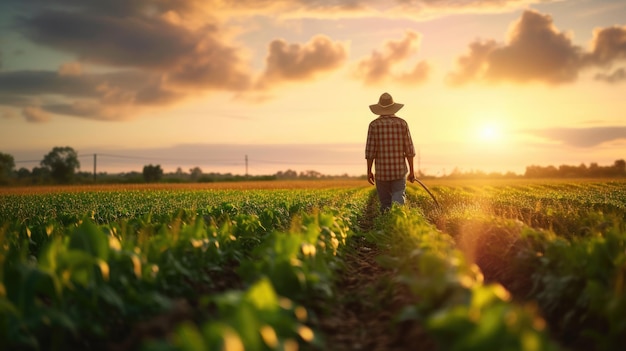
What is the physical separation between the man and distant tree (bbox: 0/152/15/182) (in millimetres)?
79177

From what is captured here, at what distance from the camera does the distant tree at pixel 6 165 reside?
79688 millimetres

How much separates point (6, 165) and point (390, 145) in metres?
85.0

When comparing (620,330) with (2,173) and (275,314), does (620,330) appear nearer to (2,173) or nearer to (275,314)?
(275,314)

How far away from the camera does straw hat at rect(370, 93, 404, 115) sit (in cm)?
1142

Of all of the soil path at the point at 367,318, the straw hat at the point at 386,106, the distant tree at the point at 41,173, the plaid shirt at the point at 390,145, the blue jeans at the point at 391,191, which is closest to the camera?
the soil path at the point at 367,318

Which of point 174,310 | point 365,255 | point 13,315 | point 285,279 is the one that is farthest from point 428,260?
point 365,255

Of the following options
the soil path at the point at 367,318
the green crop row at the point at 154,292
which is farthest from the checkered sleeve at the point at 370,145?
the green crop row at the point at 154,292

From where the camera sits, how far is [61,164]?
8512 centimetres

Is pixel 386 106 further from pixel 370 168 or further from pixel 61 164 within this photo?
pixel 61 164

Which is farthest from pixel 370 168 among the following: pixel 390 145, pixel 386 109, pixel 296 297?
pixel 296 297

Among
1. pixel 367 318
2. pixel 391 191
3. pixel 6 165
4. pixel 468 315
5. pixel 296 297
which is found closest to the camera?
pixel 468 315

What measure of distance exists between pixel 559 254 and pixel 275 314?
347 cm

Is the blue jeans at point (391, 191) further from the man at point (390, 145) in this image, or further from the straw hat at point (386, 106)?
the straw hat at point (386, 106)

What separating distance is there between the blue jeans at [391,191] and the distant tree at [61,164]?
264 feet
